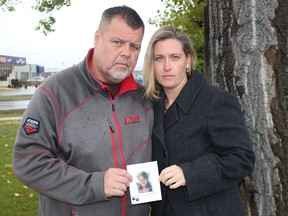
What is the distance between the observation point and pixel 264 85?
104 inches

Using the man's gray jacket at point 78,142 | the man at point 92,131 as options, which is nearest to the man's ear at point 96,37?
the man at point 92,131

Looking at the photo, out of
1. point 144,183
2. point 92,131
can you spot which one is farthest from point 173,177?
point 92,131

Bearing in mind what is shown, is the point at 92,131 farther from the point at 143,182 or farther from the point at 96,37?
the point at 96,37

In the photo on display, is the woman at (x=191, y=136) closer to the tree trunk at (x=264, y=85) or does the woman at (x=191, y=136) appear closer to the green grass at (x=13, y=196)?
the tree trunk at (x=264, y=85)

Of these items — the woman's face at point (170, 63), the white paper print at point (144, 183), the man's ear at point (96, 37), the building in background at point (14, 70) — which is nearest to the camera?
the white paper print at point (144, 183)

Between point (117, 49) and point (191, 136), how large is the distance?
81 centimetres

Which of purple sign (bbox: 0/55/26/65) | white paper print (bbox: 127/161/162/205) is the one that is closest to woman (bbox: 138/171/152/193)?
white paper print (bbox: 127/161/162/205)

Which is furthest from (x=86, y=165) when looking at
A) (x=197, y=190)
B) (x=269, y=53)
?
(x=269, y=53)

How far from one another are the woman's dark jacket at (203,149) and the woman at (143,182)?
208 millimetres

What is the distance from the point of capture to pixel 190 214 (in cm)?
252

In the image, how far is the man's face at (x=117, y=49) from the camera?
8.98 feet

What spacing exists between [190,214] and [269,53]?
1.20 meters

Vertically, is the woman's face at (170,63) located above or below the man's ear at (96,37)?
below

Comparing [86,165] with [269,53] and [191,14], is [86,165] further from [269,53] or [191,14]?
[191,14]
